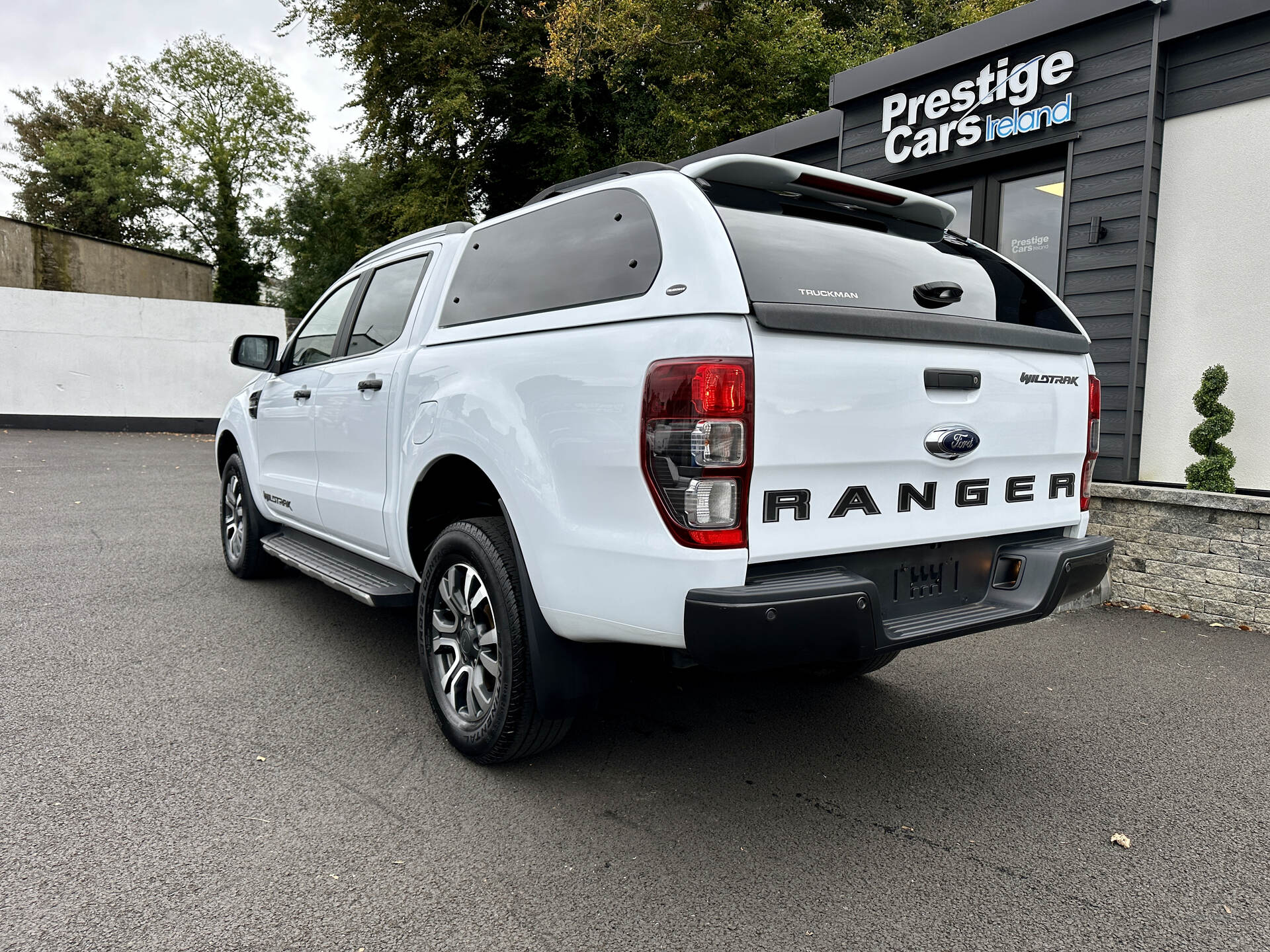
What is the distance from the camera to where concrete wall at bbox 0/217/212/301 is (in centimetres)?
2323

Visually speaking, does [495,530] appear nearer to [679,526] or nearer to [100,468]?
[679,526]

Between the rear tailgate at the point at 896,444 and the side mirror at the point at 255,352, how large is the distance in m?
3.91

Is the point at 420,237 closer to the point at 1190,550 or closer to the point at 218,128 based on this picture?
the point at 1190,550

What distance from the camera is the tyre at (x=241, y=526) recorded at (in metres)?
5.73

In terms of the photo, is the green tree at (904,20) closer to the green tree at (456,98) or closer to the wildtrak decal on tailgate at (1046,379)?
the green tree at (456,98)

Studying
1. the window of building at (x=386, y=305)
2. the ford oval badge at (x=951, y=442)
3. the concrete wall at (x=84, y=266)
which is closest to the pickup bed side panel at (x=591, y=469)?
the ford oval badge at (x=951, y=442)

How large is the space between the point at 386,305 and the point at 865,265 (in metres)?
2.33

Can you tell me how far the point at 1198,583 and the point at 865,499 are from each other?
4.42 meters

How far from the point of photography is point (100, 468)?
1182 centimetres

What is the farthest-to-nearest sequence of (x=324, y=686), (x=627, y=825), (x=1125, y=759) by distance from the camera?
(x=324, y=686) < (x=1125, y=759) < (x=627, y=825)

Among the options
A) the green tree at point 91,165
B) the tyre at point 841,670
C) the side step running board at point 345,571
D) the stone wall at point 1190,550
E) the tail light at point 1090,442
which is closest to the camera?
the tail light at point 1090,442

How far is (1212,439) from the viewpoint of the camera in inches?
236

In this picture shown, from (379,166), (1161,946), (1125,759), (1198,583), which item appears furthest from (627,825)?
(379,166)

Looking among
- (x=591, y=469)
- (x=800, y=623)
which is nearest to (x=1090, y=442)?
(x=800, y=623)
